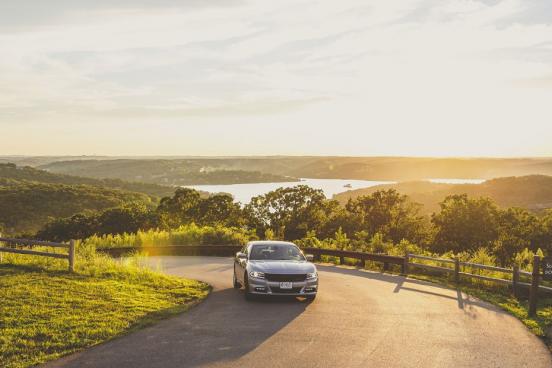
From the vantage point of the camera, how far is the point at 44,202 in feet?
425

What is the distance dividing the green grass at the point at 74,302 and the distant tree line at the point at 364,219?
3243cm

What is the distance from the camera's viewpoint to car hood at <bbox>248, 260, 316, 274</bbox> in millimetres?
13492

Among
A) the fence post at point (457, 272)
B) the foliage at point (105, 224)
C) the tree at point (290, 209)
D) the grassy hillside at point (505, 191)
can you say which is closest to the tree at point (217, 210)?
the tree at point (290, 209)

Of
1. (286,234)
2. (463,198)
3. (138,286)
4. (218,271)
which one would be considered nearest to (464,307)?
(138,286)

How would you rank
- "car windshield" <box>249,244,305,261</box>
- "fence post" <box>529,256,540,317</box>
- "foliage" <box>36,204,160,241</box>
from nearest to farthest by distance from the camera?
"fence post" <box>529,256,540,317</box>, "car windshield" <box>249,244,305,261</box>, "foliage" <box>36,204,160,241</box>

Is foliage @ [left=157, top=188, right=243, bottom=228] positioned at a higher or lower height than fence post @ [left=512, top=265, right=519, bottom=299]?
lower

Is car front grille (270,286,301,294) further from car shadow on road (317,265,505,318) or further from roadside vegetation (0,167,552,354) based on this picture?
roadside vegetation (0,167,552,354)

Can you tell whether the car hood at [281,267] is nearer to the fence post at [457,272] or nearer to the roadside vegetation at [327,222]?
the fence post at [457,272]

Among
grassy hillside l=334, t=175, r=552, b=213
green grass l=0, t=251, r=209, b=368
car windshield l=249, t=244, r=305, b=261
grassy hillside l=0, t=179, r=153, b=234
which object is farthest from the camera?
grassy hillside l=334, t=175, r=552, b=213

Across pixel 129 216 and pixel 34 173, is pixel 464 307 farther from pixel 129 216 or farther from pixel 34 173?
pixel 34 173

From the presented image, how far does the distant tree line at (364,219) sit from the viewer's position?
4931 centimetres

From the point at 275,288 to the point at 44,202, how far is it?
130250 mm

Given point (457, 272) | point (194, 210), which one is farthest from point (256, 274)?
point (194, 210)

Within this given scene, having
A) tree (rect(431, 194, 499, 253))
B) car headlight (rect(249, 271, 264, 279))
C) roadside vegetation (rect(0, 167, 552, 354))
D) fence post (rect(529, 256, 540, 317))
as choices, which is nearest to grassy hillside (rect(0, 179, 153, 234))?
roadside vegetation (rect(0, 167, 552, 354))
